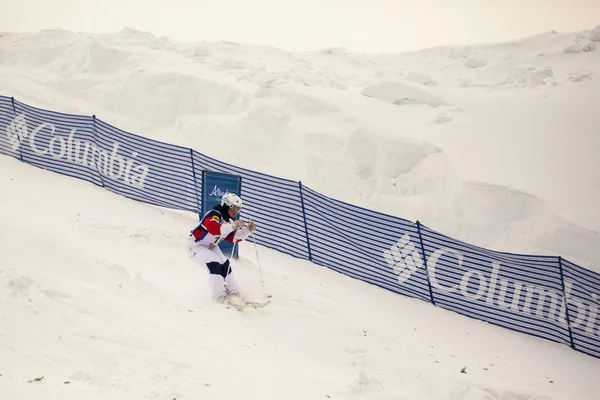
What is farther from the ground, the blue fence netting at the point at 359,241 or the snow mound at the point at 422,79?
the snow mound at the point at 422,79

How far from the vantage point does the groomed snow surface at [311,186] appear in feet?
15.8

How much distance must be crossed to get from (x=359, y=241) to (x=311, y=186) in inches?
189

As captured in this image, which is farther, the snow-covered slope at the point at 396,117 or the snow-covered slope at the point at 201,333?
the snow-covered slope at the point at 396,117

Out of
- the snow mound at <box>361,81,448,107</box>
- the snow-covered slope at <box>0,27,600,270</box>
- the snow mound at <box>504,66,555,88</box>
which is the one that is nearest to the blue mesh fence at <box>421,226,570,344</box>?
the snow-covered slope at <box>0,27,600,270</box>

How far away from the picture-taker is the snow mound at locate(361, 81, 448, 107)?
17.7 m

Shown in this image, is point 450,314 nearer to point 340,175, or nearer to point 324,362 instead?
point 324,362

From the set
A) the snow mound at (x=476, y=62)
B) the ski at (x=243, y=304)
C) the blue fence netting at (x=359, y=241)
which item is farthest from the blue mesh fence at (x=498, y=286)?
the snow mound at (x=476, y=62)

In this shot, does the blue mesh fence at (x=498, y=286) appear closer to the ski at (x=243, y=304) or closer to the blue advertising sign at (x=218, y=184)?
the blue advertising sign at (x=218, y=184)

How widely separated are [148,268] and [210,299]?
1.23m

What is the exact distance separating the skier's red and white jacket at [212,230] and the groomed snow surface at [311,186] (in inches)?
28.6

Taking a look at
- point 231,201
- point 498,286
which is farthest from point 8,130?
point 498,286

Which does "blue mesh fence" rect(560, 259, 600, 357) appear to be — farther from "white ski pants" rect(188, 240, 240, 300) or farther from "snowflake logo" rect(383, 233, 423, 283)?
"white ski pants" rect(188, 240, 240, 300)

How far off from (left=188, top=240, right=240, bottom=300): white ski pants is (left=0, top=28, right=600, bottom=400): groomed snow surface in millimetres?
239

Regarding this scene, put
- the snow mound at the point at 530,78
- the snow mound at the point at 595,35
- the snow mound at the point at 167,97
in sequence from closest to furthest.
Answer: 1. the snow mound at the point at 530,78
2. the snow mound at the point at 167,97
3. the snow mound at the point at 595,35
